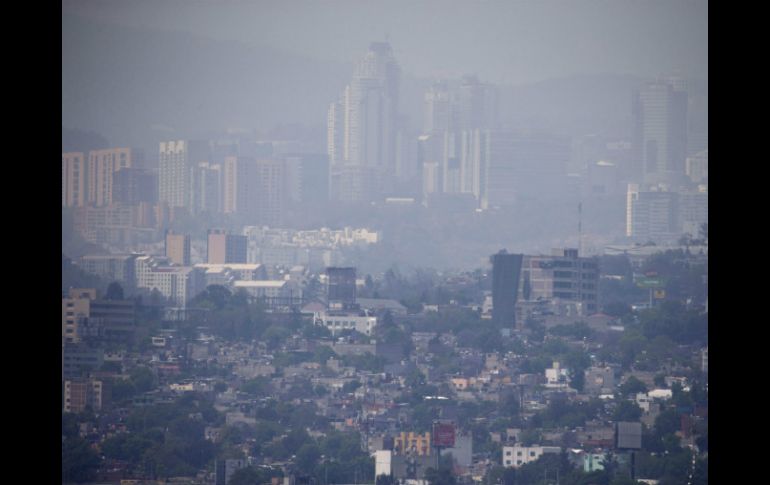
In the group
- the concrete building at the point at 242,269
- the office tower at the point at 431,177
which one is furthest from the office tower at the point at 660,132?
the concrete building at the point at 242,269

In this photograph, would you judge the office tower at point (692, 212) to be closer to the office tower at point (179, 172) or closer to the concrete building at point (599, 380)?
the concrete building at point (599, 380)

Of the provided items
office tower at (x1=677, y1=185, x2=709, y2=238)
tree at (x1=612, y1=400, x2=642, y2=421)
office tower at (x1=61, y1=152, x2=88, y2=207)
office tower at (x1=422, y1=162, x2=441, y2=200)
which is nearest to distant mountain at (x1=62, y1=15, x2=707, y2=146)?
office tower at (x1=422, y1=162, x2=441, y2=200)

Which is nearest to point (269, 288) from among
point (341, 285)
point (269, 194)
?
point (341, 285)
